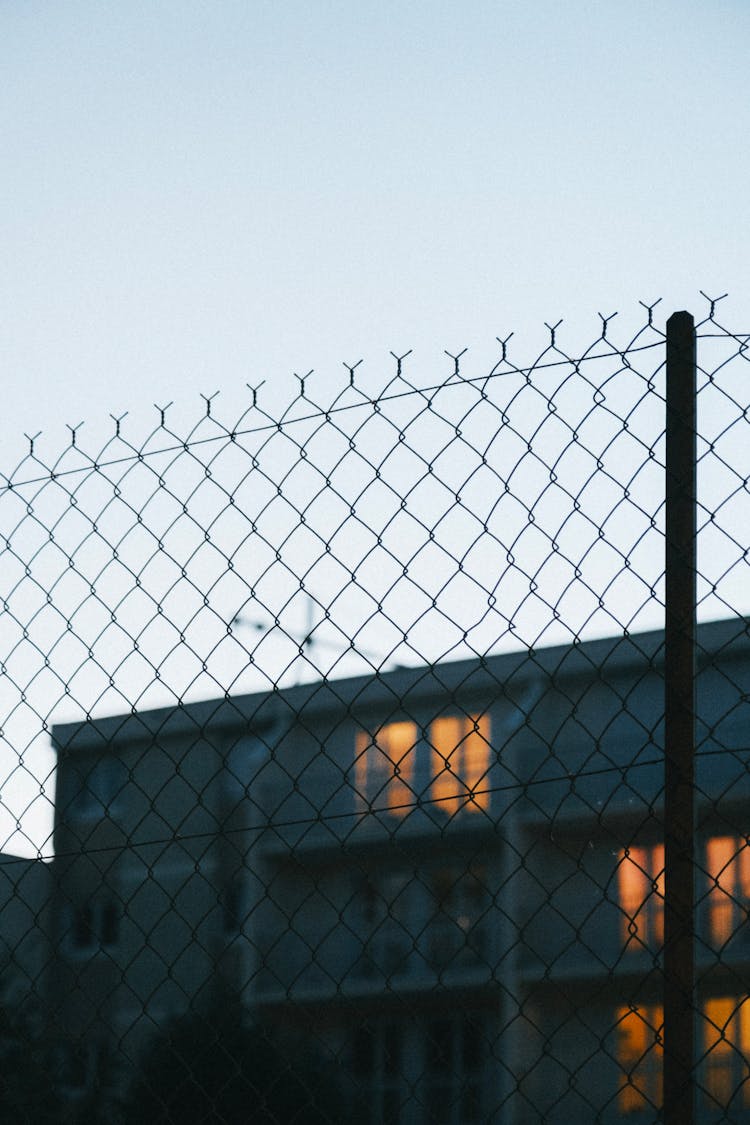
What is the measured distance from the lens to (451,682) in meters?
15.0

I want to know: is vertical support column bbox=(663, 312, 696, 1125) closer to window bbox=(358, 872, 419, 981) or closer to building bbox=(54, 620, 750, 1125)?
building bbox=(54, 620, 750, 1125)

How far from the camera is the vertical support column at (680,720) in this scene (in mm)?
1894

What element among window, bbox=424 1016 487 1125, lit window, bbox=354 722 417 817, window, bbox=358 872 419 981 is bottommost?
window, bbox=424 1016 487 1125

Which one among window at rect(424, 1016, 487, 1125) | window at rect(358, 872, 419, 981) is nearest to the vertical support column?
window at rect(424, 1016, 487, 1125)

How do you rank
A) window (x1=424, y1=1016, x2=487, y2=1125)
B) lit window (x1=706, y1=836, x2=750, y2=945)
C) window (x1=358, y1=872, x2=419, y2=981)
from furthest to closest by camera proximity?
window (x1=358, y1=872, x2=419, y2=981)
window (x1=424, y1=1016, x2=487, y2=1125)
lit window (x1=706, y1=836, x2=750, y2=945)

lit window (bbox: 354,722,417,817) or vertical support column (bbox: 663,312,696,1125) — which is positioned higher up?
lit window (bbox: 354,722,417,817)

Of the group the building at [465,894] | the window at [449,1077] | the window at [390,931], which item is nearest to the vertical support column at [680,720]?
the building at [465,894]

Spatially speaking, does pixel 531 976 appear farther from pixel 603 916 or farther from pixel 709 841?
pixel 709 841

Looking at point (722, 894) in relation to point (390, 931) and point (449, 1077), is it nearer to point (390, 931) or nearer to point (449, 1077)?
point (449, 1077)

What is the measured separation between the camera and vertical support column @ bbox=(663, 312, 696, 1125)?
74.5 inches

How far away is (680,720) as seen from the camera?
6.53 ft

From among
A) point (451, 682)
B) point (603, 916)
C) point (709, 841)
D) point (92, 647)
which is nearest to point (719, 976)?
point (709, 841)

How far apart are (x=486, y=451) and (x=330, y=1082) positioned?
10070mm

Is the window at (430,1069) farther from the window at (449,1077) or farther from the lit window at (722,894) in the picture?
the lit window at (722,894)
